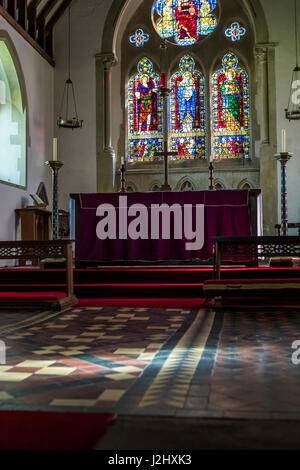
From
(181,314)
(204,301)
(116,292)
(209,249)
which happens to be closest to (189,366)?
(181,314)

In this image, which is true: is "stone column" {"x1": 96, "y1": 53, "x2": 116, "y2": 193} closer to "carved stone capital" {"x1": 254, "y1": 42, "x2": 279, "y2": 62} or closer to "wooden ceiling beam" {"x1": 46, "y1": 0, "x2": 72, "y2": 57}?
"wooden ceiling beam" {"x1": 46, "y1": 0, "x2": 72, "y2": 57}

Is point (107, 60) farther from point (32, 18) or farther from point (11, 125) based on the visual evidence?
point (11, 125)

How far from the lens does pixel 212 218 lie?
6.59m

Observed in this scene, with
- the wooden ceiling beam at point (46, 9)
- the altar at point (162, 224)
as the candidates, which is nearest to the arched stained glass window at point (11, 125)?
the wooden ceiling beam at point (46, 9)

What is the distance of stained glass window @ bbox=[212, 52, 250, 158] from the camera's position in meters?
12.3

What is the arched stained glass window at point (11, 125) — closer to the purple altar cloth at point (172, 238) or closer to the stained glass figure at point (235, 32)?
the purple altar cloth at point (172, 238)

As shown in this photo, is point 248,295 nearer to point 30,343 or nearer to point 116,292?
point 116,292

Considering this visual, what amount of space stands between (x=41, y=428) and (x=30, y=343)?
1.65 metres

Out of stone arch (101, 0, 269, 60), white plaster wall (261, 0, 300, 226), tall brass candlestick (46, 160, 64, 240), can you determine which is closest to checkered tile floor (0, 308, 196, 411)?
tall brass candlestick (46, 160, 64, 240)

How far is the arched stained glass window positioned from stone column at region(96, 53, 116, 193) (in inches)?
75.9

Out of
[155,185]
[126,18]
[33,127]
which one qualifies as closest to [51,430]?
[33,127]

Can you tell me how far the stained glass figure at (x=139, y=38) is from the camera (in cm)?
1284

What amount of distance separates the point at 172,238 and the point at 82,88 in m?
7.09

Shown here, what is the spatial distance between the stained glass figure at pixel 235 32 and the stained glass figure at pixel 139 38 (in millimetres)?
2000
